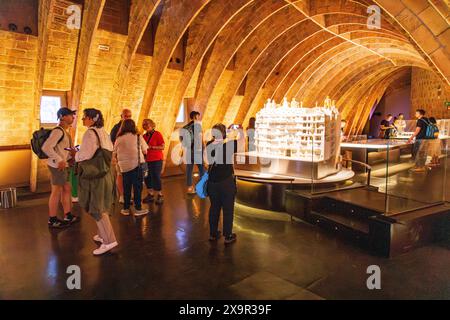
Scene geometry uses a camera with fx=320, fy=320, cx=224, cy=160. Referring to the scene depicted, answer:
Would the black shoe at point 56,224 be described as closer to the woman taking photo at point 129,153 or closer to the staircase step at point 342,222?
the woman taking photo at point 129,153

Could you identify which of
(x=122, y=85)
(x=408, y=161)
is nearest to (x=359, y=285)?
(x=408, y=161)

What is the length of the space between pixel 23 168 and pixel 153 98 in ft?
15.1

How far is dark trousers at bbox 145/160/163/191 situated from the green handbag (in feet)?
8.53

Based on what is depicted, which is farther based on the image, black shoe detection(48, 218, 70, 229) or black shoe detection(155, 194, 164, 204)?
black shoe detection(155, 194, 164, 204)

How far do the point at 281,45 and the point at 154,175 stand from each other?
34.2ft

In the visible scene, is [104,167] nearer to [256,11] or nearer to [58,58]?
[58,58]

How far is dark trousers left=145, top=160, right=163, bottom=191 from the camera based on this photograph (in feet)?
23.5

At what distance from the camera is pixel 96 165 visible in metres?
4.43

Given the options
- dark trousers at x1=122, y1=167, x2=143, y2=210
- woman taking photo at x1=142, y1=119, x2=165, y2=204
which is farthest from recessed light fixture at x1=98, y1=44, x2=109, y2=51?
dark trousers at x1=122, y1=167, x2=143, y2=210

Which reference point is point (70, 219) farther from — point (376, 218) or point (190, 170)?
point (376, 218)

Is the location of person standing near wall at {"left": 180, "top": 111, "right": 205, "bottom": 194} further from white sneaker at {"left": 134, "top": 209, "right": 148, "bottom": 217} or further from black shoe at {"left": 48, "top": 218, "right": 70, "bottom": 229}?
black shoe at {"left": 48, "top": 218, "right": 70, "bottom": 229}

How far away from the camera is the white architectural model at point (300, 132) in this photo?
7254mm

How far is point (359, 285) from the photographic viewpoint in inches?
147

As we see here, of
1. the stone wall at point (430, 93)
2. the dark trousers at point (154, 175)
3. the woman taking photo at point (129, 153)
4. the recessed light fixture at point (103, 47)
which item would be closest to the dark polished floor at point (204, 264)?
the woman taking photo at point (129, 153)
